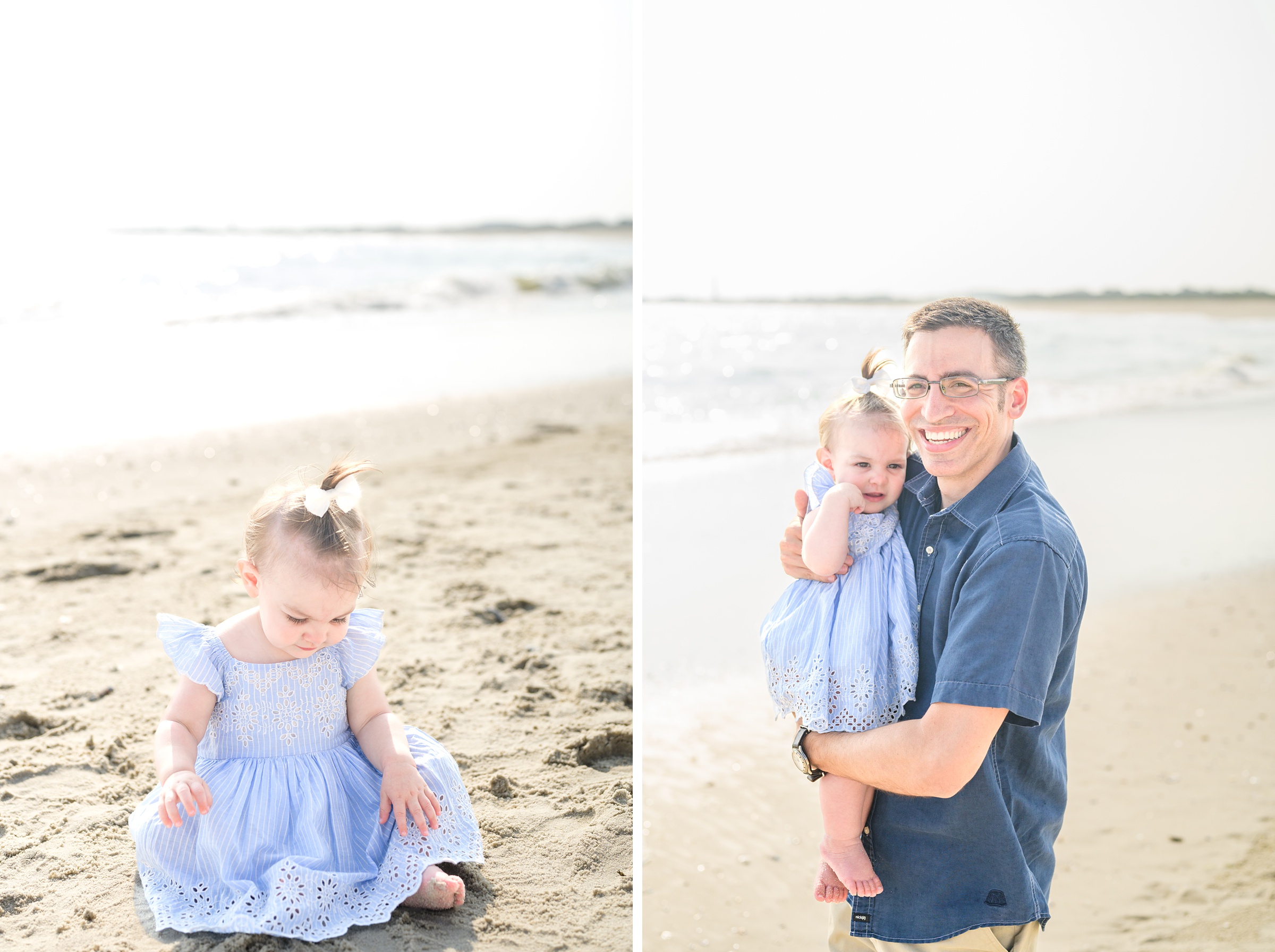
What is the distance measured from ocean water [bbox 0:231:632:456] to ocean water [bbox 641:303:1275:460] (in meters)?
0.98

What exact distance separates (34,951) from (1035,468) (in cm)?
242

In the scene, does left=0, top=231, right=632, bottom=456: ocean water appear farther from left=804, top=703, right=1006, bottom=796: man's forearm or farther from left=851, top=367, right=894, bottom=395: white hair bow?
Result: left=804, top=703, right=1006, bottom=796: man's forearm

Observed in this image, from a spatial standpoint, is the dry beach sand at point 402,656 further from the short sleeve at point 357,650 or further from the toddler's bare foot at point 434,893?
the short sleeve at point 357,650

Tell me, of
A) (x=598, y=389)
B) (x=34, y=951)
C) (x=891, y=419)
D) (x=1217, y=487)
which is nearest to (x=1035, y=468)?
(x=891, y=419)

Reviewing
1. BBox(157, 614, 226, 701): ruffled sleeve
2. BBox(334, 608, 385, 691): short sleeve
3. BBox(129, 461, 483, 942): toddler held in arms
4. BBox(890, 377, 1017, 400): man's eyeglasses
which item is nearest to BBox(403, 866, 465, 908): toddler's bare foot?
BBox(129, 461, 483, 942): toddler held in arms

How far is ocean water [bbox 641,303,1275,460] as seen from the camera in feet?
33.8

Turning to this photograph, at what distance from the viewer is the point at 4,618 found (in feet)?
14.8

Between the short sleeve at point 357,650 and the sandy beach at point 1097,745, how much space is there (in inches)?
51.3

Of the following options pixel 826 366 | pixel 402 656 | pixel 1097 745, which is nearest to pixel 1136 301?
pixel 826 366

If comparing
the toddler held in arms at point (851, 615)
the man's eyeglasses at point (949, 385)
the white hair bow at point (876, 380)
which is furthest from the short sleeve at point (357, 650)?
the man's eyeglasses at point (949, 385)

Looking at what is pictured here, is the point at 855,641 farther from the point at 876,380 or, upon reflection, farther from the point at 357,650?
the point at 357,650

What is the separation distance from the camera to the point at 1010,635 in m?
1.72

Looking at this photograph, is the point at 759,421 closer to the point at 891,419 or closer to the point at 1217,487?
the point at 1217,487

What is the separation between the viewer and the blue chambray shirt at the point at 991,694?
1738 mm
